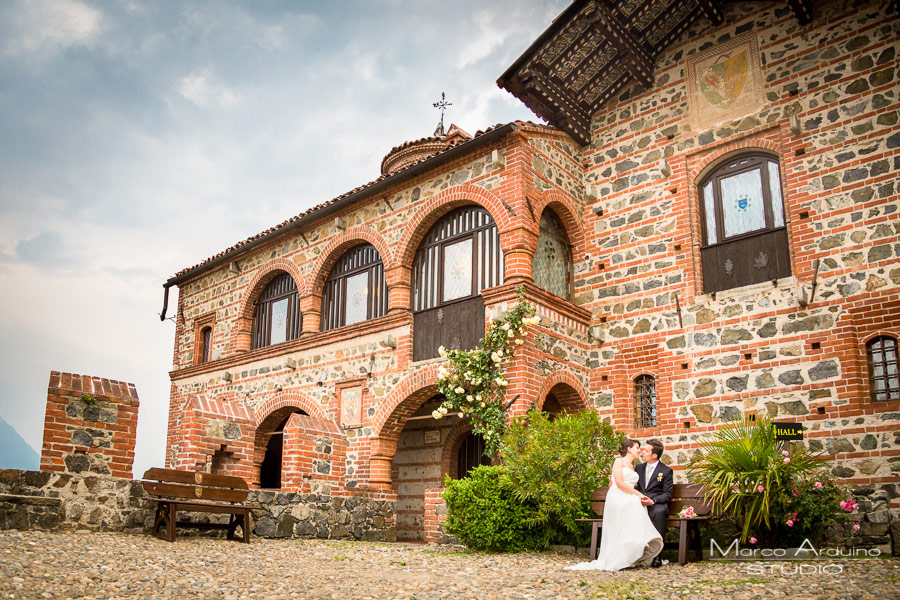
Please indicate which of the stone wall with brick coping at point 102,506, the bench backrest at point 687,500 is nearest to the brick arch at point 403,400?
the stone wall with brick coping at point 102,506

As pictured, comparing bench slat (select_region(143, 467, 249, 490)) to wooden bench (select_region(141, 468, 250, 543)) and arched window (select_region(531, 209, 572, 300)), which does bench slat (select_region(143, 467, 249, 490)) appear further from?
arched window (select_region(531, 209, 572, 300))

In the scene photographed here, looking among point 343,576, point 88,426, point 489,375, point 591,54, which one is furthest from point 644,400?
point 88,426

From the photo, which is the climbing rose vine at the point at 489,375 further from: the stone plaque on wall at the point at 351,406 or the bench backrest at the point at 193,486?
the bench backrest at the point at 193,486

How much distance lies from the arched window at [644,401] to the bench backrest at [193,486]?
249 inches

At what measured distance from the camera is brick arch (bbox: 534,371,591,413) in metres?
11.8

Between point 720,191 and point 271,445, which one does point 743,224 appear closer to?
point 720,191

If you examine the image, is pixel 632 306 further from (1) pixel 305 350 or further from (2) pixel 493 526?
(1) pixel 305 350

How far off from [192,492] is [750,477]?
6.33m

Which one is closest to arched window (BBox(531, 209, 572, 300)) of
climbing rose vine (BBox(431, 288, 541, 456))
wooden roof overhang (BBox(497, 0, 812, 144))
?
climbing rose vine (BBox(431, 288, 541, 456))

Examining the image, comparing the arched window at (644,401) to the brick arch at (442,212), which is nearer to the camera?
the arched window at (644,401)

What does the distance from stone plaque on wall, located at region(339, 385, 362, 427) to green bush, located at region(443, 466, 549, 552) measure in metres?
4.14

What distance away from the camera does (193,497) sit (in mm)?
8648

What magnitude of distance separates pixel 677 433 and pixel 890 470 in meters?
2.89

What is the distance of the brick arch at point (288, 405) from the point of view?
14.4m
